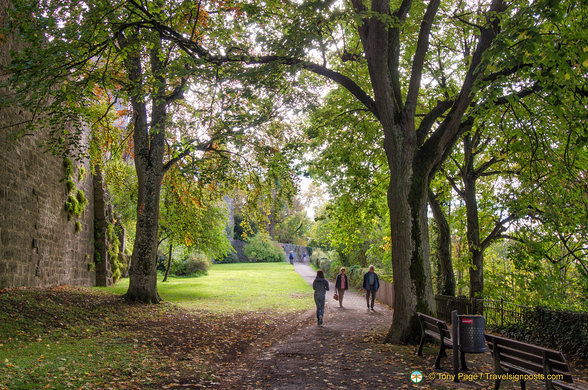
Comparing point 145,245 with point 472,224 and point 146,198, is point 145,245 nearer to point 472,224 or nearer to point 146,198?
point 146,198

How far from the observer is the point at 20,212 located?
12.5 metres

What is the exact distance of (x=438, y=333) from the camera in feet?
24.4

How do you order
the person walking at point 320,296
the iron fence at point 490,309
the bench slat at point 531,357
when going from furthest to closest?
the person walking at point 320,296 < the iron fence at point 490,309 < the bench slat at point 531,357

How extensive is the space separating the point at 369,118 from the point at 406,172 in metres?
4.86

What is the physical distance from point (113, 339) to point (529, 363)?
25.1ft

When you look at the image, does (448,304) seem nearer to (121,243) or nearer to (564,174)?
(564,174)

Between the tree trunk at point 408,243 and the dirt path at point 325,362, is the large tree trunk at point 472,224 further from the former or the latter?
the tree trunk at point 408,243

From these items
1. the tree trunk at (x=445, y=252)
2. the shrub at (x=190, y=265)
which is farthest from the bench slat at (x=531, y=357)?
the shrub at (x=190, y=265)

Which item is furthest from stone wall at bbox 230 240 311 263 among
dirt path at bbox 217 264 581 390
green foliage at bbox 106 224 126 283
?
dirt path at bbox 217 264 581 390

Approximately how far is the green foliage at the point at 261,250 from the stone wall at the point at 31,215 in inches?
1658

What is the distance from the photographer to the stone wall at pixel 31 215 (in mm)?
11609

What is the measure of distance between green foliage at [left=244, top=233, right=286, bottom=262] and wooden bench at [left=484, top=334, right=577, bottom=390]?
53655 millimetres

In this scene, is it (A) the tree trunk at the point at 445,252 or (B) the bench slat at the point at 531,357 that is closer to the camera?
(B) the bench slat at the point at 531,357

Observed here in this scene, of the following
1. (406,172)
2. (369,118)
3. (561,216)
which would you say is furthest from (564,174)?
(369,118)
